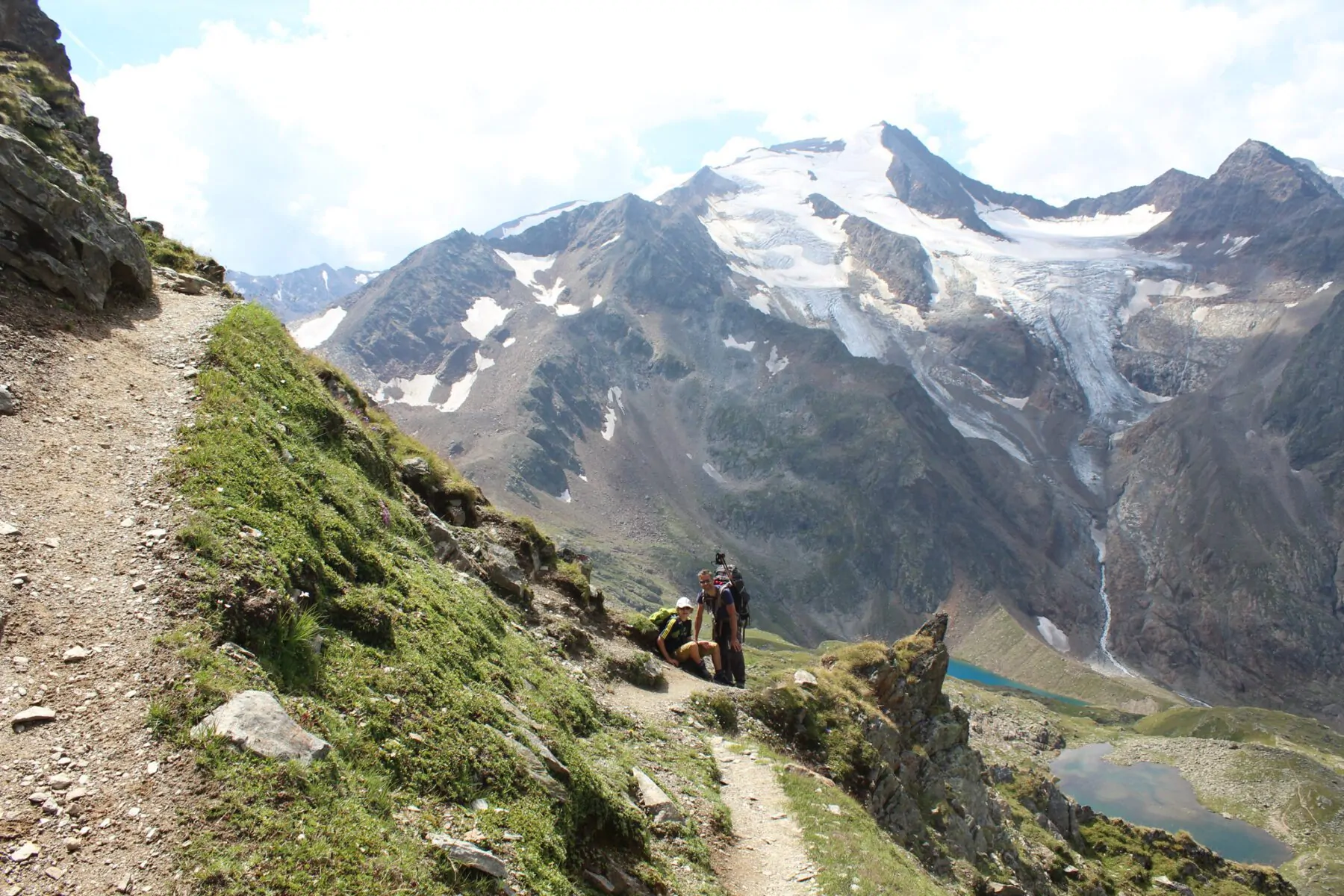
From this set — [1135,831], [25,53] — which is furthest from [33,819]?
[1135,831]

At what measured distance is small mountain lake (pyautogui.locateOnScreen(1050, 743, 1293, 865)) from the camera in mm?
130000

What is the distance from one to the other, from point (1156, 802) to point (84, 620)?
182645mm

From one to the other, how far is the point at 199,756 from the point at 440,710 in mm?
3464

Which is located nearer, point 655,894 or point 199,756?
point 199,756

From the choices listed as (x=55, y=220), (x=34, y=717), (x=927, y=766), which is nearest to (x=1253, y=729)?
(x=927, y=766)

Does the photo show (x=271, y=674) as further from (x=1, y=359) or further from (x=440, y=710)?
(x=1, y=359)

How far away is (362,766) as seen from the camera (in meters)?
8.52

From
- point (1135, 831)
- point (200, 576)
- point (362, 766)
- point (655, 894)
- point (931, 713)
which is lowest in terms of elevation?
point (1135, 831)

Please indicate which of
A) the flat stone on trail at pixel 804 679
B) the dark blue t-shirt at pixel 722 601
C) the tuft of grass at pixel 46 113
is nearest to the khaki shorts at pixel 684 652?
the dark blue t-shirt at pixel 722 601

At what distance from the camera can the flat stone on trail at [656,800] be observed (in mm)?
13641

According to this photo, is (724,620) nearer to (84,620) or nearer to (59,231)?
(84,620)

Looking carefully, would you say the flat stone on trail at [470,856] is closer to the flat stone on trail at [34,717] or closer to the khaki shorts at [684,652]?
the flat stone on trail at [34,717]

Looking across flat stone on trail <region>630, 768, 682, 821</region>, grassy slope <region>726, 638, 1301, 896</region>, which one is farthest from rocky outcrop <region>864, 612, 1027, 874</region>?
flat stone on trail <region>630, 768, 682, 821</region>

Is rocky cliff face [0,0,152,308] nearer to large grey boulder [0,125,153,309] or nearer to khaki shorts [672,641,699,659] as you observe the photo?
large grey boulder [0,125,153,309]
